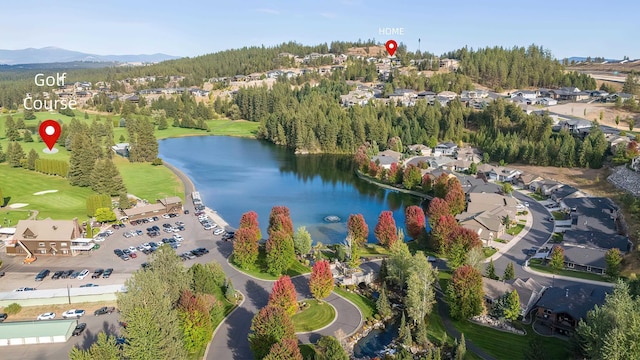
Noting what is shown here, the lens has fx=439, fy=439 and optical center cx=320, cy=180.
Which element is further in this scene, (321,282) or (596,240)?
Answer: (596,240)

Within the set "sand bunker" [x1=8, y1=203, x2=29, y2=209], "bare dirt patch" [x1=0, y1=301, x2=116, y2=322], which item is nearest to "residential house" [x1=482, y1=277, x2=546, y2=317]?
"bare dirt patch" [x1=0, y1=301, x2=116, y2=322]

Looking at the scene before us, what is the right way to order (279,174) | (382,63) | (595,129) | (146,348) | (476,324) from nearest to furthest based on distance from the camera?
(146,348) → (476,324) → (595,129) → (279,174) → (382,63)

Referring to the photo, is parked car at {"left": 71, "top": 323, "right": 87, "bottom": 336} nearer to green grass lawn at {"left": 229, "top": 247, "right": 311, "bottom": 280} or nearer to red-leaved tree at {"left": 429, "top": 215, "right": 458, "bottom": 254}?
green grass lawn at {"left": 229, "top": 247, "right": 311, "bottom": 280}

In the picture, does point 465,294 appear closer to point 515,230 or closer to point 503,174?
point 515,230

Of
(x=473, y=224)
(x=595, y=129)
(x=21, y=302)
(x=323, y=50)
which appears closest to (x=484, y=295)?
(x=473, y=224)

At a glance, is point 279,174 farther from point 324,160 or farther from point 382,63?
point 382,63

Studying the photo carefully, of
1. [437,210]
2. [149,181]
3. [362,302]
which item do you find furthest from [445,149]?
[362,302]
